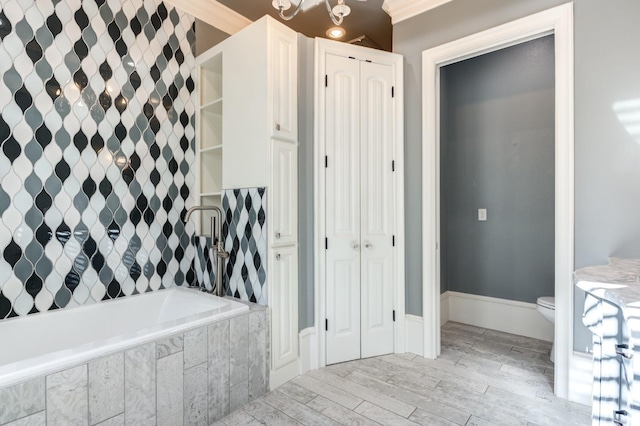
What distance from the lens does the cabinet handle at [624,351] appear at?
1094mm

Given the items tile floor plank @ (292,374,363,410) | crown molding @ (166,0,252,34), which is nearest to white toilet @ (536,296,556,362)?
tile floor plank @ (292,374,363,410)

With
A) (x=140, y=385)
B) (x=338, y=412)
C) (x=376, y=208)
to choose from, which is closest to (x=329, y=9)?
(x=376, y=208)

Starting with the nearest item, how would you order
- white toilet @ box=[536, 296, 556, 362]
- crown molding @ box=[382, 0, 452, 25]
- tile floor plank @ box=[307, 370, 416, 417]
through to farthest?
tile floor plank @ box=[307, 370, 416, 417] < white toilet @ box=[536, 296, 556, 362] < crown molding @ box=[382, 0, 452, 25]

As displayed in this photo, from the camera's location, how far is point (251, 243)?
2324 millimetres

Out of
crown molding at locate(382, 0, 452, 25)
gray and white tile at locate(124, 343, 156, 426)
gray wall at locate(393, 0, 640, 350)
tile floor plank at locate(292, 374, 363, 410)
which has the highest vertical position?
crown molding at locate(382, 0, 452, 25)

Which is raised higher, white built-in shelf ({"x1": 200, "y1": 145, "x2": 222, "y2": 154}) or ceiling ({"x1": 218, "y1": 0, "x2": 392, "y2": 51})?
ceiling ({"x1": 218, "y1": 0, "x2": 392, "y2": 51})

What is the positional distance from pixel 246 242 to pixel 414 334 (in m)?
1.60

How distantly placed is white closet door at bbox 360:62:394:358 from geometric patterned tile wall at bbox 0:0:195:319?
1.52 metres

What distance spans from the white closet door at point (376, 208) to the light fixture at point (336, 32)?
0.87 meters

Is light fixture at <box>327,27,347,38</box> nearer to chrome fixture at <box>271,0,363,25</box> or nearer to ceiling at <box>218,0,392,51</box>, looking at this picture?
ceiling at <box>218,0,392,51</box>

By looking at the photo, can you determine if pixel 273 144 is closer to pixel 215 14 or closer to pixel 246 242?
pixel 246 242

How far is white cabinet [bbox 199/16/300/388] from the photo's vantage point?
2252 mm

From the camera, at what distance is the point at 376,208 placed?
2705 mm

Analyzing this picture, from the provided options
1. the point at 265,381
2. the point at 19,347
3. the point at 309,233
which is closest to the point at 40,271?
the point at 19,347
